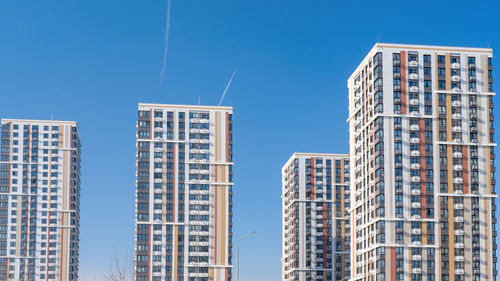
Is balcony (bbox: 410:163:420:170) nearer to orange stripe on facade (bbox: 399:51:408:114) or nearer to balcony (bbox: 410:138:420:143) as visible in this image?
balcony (bbox: 410:138:420:143)

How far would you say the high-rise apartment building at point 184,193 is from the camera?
17088cm

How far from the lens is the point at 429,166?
13838cm

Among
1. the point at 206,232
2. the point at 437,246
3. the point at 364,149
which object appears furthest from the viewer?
the point at 206,232

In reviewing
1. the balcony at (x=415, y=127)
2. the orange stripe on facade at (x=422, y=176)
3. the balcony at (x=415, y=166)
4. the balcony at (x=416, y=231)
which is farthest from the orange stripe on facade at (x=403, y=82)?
the balcony at (x=416, y=231)

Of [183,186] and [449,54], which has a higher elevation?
[449,54]

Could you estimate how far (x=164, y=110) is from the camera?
579 ft

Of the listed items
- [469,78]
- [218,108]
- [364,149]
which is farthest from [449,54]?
[218,108]

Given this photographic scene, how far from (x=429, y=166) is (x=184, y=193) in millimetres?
56870

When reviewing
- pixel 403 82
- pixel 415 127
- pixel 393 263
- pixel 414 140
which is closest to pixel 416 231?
pixel 393 263

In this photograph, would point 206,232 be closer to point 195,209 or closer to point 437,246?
point 195,209

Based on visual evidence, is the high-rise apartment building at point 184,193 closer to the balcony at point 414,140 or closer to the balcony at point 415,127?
the balcony at point 415,127

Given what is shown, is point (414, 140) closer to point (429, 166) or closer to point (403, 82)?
point (429, 166)

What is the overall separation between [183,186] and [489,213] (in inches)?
2541

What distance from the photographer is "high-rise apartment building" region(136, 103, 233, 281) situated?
171 metres
